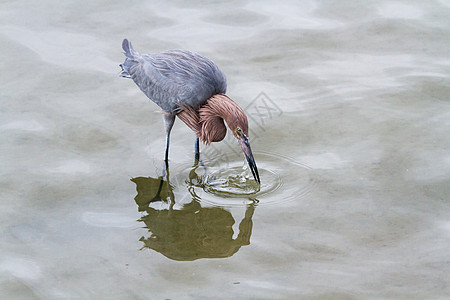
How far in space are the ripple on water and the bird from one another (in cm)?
16

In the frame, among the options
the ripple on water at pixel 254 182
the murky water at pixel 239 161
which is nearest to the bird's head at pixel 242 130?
the ripple on water at pixel 254 182

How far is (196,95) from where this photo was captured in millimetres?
5445

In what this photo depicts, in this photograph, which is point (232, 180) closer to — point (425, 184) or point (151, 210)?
point (151, 210)

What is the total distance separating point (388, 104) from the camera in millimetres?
6645

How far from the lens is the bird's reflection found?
4816 mm

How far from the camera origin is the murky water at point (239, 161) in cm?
456

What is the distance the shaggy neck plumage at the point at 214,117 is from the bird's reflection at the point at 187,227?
473 millimetres

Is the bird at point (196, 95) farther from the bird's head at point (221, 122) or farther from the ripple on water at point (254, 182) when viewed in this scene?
the ripple on water at point (254, 182)

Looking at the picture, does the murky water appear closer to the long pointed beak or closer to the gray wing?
the long pointed beak

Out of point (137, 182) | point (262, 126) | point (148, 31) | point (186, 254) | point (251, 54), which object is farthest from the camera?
point (148, 31)

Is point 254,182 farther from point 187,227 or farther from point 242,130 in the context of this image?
point 187,227

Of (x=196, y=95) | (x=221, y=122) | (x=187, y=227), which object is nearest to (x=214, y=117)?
(x=221, y=122)

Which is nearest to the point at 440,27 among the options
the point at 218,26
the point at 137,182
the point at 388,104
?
the point at 388,104

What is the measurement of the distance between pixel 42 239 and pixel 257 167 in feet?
6.38
